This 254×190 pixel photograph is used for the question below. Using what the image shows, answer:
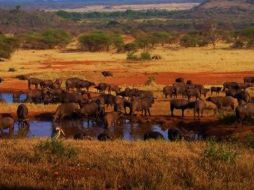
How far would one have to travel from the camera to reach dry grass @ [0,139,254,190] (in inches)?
395

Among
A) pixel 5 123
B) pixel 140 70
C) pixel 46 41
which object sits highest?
pixel 46 41

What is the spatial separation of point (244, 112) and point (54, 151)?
10.8m

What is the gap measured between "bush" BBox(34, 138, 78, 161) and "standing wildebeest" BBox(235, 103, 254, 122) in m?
10.1

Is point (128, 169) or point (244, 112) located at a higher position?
point (128, 169)

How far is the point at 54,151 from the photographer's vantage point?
12836mm

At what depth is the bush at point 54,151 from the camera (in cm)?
1253

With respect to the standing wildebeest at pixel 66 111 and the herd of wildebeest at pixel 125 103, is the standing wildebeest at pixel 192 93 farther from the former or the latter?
the standing wildebeest at pixel 66 111

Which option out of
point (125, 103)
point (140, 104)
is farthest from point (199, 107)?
point (125, 103)

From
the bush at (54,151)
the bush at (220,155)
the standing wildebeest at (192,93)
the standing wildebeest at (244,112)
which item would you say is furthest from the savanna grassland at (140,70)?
the bush at (220,155)

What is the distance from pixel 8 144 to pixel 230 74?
3042 cm

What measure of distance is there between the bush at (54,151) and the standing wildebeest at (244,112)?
33.2 ft

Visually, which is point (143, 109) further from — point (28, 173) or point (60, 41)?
point (60, 41)

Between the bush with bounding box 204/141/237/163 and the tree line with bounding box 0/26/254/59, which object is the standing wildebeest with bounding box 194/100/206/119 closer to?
the bush with bounding box 204/141/237/163

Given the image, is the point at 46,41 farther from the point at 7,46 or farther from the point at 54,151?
the point at 54,151
